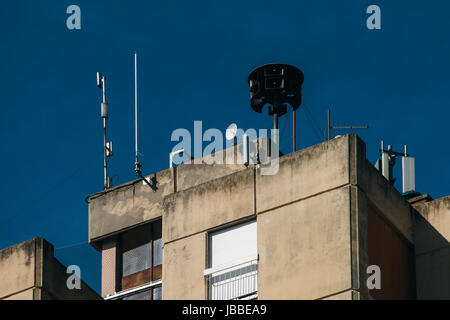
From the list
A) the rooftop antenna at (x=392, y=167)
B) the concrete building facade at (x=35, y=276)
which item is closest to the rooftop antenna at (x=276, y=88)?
the rooftop antenna at (x=392, y=167)

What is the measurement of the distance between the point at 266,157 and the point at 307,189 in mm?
5051

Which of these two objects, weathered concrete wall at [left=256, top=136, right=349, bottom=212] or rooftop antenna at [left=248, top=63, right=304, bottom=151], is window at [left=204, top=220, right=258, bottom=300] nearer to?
weathered concrete wall at [left=256, top=136, right=349, bottom=212]

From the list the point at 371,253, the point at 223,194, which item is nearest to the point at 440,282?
the point at 371,253

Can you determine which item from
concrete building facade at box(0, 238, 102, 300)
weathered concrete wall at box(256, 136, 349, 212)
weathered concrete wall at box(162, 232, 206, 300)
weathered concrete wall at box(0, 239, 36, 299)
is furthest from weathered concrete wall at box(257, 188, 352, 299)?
weathered concrete wall at box(0, 239, 36, 299)

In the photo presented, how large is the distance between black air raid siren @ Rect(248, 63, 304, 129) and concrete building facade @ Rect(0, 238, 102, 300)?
757 centimetres

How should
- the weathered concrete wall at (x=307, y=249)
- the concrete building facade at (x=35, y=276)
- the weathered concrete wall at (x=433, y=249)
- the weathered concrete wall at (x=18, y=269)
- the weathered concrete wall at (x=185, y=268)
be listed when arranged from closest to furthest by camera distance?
the weathered concrete wall at (x=307, y=249), the concrete building facade at (x=35, y=276), the weathered concrete wall at (x=18, y=269), the weathered concrete wall at (x=185, y=268), the weathered concrete wall at (x=433, y=249)

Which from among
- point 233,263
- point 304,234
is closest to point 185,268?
point 233,263

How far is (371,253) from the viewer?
104 feet

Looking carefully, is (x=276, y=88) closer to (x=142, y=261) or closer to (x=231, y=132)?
(x=231, y=132)

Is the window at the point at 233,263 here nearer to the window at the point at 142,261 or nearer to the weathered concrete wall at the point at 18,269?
the weathered concrete wall at the point at 18,269

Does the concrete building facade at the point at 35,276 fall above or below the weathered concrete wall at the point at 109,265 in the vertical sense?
below

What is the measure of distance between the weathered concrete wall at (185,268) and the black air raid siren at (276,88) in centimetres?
540

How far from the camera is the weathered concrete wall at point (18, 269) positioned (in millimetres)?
32375
